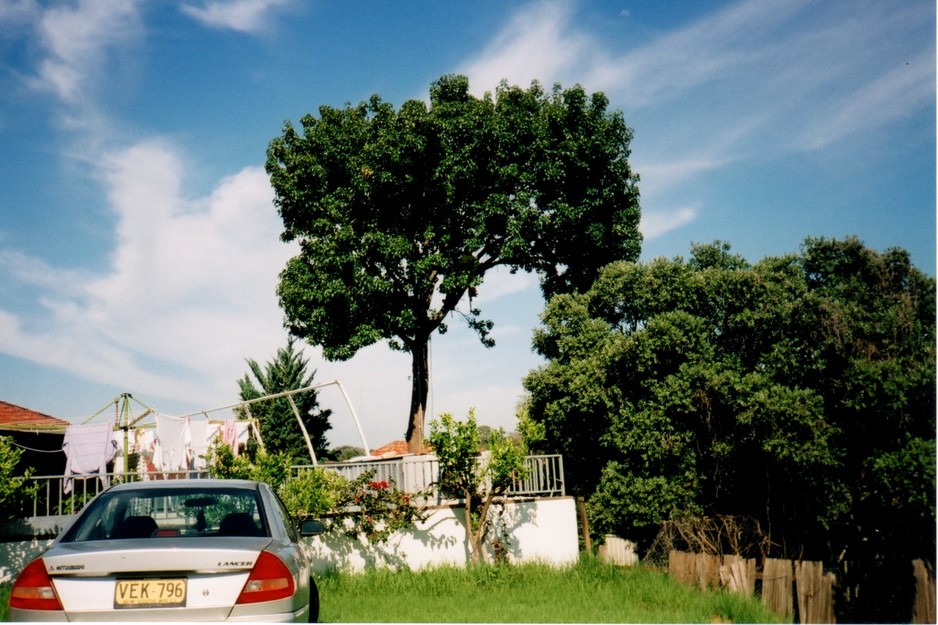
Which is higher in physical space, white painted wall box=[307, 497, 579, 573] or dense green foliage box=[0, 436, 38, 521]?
dense green foliage box=[0, 436, 38, 521]

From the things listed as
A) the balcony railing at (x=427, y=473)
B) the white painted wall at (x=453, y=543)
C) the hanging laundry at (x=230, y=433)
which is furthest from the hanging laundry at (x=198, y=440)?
the white painted wall at (x=453, y=543)

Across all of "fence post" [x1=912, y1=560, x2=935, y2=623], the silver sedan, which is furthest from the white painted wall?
the silver sedan

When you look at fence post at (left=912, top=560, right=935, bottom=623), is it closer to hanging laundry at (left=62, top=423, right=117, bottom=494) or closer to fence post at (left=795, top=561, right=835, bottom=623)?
fence post at (left=795, top=561, right=835, bottom=623)

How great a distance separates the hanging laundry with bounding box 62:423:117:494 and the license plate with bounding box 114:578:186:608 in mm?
9409

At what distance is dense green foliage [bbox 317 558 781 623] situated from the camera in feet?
23.9

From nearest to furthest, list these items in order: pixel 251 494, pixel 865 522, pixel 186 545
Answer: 1. pixel 186 545
2. pixel 251 494
3. pixel 865 522

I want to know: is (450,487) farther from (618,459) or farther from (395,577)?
(618,459)

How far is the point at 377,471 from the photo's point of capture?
1115cm

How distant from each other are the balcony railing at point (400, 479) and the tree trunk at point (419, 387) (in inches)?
260

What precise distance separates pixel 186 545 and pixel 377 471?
305 inches

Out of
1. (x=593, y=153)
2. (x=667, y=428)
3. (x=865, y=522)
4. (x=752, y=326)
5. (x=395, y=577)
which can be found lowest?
(x=395, y=577)

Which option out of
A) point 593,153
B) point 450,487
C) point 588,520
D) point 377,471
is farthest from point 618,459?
point 593,153

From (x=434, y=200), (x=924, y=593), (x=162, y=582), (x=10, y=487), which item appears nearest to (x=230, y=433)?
(x=10, y=487)

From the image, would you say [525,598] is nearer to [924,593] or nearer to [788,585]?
[788,585]
